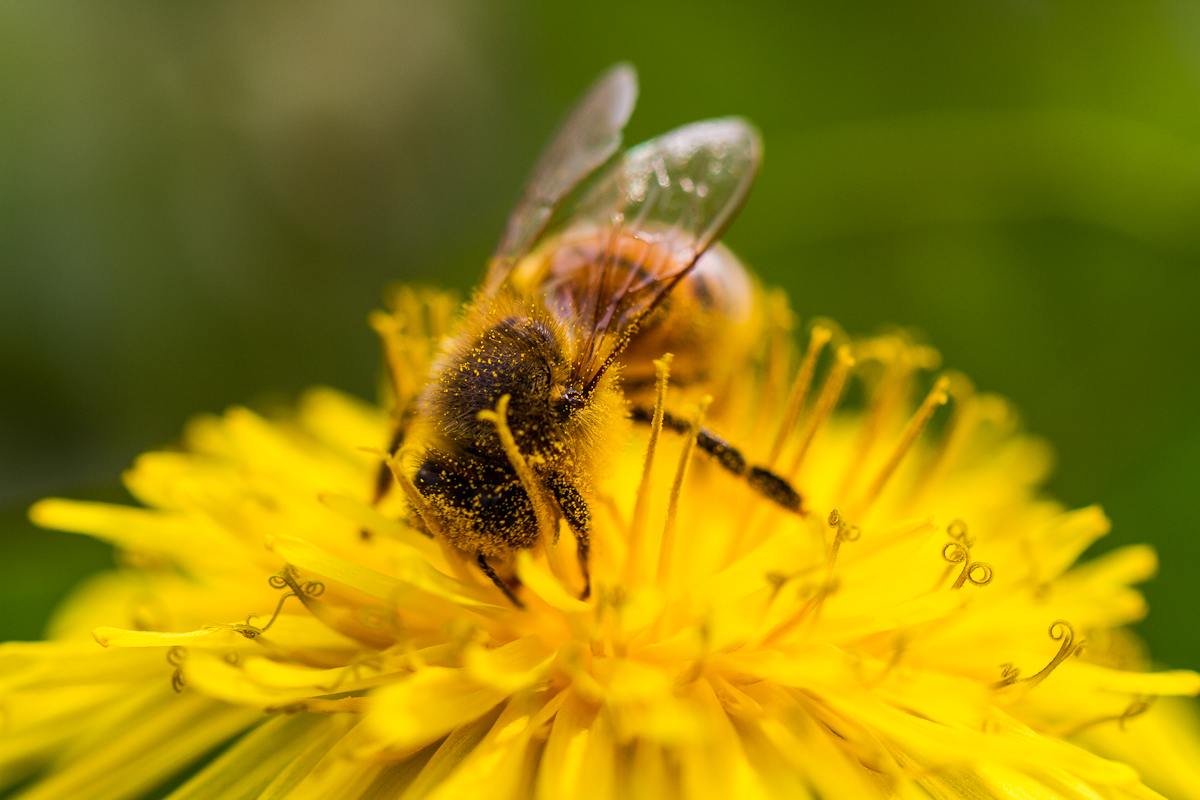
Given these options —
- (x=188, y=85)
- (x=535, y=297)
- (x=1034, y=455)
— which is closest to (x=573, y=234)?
(x=535, y=297)

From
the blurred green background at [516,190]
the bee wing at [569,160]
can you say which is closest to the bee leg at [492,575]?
the bee wing at [569,160]

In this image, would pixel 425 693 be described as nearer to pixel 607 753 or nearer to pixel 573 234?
pixel 607 753

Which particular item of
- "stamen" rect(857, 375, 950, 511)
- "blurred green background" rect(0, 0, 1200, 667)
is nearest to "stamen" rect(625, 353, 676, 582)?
"stamen" rect(857, 375, 950, 511)

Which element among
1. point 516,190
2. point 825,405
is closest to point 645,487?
point 825,405

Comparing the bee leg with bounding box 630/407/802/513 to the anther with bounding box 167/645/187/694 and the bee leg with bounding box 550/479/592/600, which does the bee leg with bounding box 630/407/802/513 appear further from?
the anther with bounding box 167/645/187/694

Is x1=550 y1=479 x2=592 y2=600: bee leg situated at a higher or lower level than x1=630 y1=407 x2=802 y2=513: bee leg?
lower

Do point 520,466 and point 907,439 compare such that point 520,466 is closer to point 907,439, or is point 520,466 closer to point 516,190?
point 907,439

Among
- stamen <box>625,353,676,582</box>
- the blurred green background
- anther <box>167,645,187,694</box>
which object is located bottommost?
anther <box>167,645,187,694</box>

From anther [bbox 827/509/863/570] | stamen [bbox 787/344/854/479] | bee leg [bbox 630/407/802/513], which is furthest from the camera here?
stamen [bbox 787/344/854/479]
